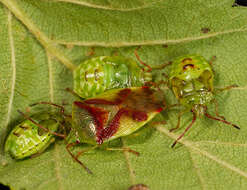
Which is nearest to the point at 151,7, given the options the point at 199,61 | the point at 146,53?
the point at 146,53

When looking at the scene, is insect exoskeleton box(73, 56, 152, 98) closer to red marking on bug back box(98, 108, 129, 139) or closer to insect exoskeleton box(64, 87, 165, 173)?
insect exoskeleton box(64, 87, 165, 173)

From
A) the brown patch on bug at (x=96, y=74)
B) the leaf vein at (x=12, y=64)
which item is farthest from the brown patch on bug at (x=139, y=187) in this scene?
the leaf vein at (x=12, y=64)

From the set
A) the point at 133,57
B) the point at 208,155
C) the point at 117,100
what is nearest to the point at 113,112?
the point at 117,100

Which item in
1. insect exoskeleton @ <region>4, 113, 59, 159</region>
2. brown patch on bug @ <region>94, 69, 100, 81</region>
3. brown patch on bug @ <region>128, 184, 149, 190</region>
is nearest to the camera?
brown patch on bug @ <region>128, 184, 149, 190</region>

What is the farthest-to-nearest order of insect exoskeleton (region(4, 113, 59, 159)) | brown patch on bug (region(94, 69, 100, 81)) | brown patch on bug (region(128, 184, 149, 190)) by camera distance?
brown patch on bug (region(94, 69, 100, 81))
insect exoskeleton (region(4, 113, 59, 159))
brown patch on bug (region(128, 184, 149, 190))

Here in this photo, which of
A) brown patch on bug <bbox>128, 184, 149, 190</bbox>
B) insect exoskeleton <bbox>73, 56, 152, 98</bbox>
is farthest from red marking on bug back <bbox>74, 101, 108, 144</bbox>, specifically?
brown patch on bug <bbox>128, 184, 149, 190</bbox>

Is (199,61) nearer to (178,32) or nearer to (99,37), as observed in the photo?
(178,32)

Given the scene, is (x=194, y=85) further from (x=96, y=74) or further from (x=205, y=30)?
(x=96, y=74)
